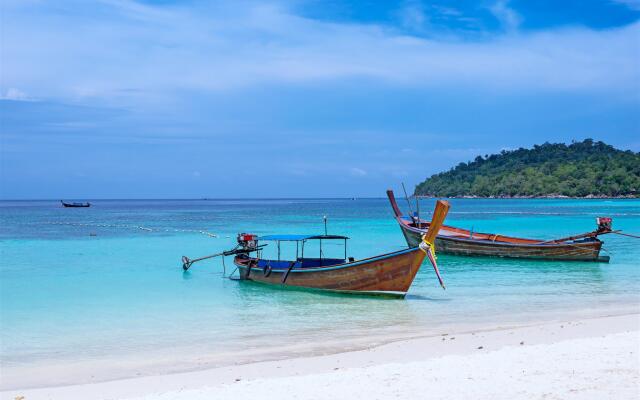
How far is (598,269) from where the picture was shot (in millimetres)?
22062

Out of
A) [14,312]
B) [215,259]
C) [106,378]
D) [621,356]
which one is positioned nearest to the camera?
[621,356]

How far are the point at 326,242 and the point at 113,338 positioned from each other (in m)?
25.5

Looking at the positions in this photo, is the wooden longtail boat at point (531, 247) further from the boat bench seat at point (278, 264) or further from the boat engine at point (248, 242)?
the boat bench seat at point (278, 264)

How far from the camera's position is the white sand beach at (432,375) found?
701 cm

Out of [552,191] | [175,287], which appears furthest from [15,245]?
[552,191]

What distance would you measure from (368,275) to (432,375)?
26.2 feet

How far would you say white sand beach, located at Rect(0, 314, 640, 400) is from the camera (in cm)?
701

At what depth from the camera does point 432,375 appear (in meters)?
A: 7.71

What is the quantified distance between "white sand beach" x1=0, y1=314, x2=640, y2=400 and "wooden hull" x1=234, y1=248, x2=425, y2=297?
15.5ft

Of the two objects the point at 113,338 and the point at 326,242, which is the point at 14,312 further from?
the point at 326,242

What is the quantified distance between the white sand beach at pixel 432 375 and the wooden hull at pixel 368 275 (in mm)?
4739

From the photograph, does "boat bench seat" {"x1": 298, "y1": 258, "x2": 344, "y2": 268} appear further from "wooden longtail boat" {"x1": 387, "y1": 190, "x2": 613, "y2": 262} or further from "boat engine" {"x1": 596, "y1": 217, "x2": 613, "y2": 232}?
"boat engine" {"x1": 596, "y1": 217, "x2": 613, "y2": 232}

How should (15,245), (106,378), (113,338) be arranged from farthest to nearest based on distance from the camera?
(15,245), (113,338), (106,378)

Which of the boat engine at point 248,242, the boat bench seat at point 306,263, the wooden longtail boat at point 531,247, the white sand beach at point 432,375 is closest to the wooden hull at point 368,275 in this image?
the boat bench seat at point 306,263
